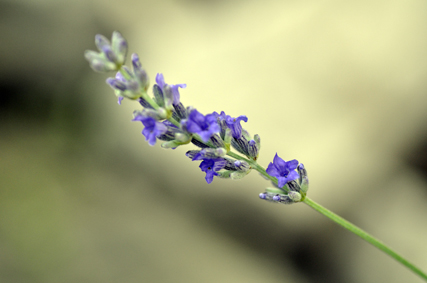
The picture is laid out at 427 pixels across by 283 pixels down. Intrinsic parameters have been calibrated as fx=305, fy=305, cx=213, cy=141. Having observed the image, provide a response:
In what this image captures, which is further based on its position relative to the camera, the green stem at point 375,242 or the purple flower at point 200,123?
the purple flower at point 200,123

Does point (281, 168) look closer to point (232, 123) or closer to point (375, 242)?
point (232, 123)

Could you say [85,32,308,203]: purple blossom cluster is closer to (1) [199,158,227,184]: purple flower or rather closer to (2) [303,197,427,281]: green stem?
(1) [199,158,227,184]: purple flower

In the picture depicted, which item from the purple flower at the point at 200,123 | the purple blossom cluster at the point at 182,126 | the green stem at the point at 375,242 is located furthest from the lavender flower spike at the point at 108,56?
the green stem at the point at 375,242

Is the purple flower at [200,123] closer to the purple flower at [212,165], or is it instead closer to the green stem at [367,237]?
the purple flower at [212,165]

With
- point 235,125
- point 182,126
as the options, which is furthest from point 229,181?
point 182,126

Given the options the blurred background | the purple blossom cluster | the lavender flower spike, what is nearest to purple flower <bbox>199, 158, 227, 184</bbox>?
the purple blossom cluster

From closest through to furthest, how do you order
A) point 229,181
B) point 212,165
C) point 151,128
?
1. point 151,128
2. point 212,165
3. point 229,181

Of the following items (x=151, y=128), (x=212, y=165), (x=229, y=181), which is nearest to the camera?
(x=151, y=128)
